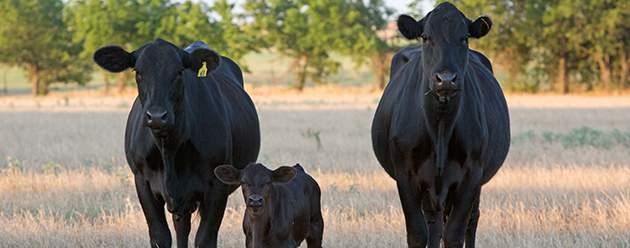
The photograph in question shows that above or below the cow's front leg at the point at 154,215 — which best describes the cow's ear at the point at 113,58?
above

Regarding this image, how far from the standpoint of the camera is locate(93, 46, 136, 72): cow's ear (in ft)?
13.8

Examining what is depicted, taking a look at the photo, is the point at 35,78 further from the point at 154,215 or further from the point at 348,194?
the point at 154,215

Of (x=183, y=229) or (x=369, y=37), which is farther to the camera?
(x=369, y=37)

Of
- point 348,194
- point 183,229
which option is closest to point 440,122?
point 183,229

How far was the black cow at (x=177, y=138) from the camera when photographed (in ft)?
13.2

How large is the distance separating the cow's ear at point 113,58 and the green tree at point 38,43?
4766cm

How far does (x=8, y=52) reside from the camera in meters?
48.0

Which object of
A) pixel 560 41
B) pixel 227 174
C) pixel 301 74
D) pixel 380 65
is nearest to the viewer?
pixel 227 174

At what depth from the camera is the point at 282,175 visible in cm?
439

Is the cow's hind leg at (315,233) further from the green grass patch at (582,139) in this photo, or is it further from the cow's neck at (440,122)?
the green grass patch at (582,139)

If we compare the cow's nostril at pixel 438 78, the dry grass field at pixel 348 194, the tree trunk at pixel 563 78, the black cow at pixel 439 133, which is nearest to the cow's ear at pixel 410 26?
the black cow at pixel 439 133

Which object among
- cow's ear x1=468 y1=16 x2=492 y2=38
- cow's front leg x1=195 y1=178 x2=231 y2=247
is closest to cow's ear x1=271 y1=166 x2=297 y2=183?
cow's front leg x1=195 y1=178 x2=231 y2=247

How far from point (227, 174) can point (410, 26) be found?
1689 millimetres

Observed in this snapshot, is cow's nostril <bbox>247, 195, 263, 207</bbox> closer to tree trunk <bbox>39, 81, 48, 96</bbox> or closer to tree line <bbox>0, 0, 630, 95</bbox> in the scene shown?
tree line <bbox>0, 0, 630, 95</bbox>
